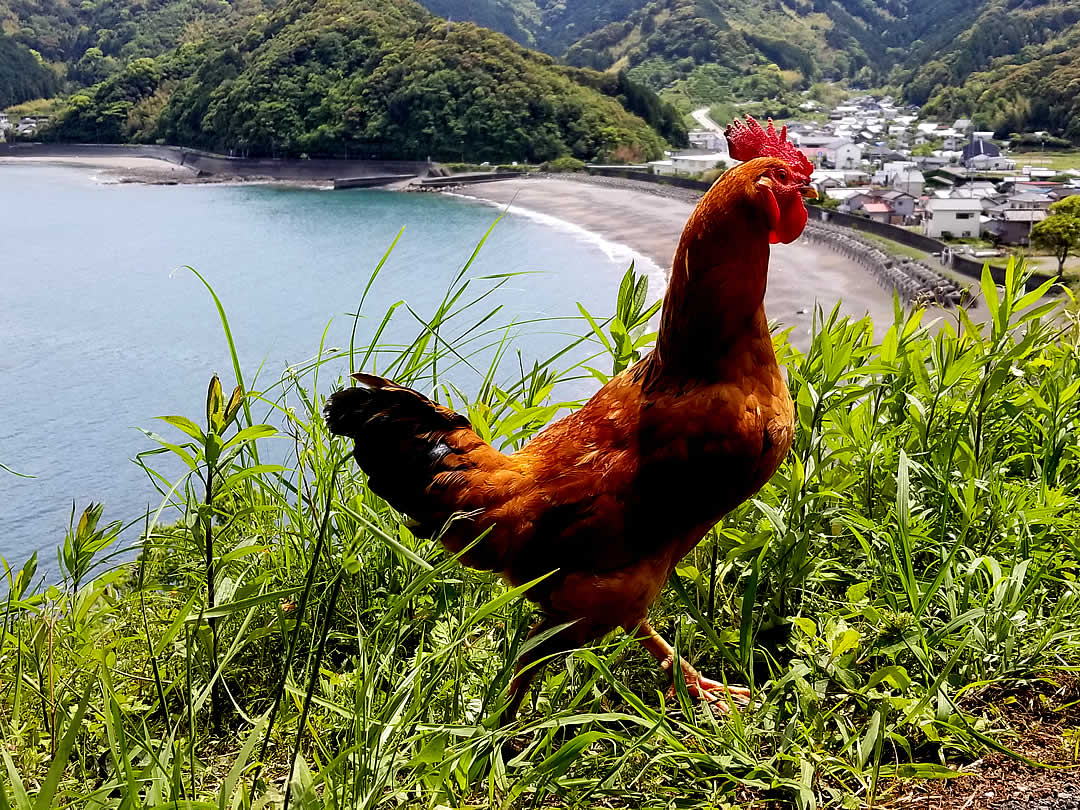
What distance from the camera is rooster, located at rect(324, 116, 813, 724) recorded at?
4.12 feet

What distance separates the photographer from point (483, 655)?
4.62 ft

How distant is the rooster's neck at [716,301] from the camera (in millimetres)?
1262

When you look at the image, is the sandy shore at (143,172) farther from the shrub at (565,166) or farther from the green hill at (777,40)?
the green hill at (777,40)

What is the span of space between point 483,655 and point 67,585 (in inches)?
28.3

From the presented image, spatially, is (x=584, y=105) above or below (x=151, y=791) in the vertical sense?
above

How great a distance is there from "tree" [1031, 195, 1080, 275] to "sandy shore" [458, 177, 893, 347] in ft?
7.85

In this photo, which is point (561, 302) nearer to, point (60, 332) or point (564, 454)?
point (60, 332)

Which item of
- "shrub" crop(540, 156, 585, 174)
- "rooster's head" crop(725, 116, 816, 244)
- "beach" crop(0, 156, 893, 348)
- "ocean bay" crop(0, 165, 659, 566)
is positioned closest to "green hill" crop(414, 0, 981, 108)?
"shrub" crop(540, 156, 585, 174)

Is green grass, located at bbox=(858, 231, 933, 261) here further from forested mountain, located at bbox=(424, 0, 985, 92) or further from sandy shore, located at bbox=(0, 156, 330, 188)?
sandy shore, located at bbox=(0, 156, 330, 188)

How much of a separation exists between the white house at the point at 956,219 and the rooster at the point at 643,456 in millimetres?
16666

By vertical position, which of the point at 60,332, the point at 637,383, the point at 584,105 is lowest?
the point at 60,332

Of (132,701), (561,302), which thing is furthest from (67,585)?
(561,302)

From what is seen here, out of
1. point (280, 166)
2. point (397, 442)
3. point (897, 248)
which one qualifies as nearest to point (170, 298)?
point (897, 248)

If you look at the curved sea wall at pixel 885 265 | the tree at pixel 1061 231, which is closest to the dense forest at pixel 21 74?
the curved sea wall at pixel 885 265
